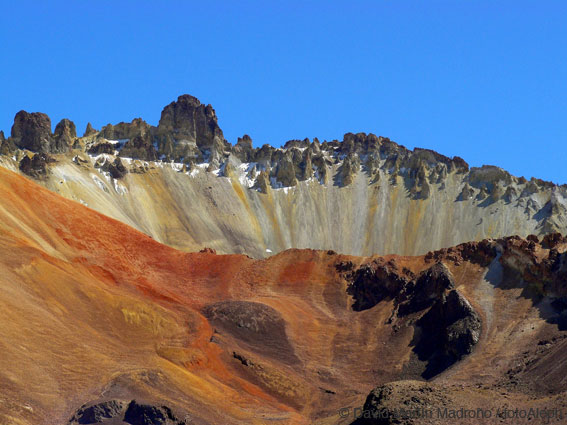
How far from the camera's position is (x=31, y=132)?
13638 centimetres

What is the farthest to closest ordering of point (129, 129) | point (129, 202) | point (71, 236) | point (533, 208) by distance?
point (129, 129), point (533, 208), point (129, 202), point (71, 236)

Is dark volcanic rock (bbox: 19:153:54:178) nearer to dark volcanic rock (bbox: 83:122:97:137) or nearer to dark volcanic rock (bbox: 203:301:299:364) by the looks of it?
dark volcanic rock (bbox: 83:122:97:137)

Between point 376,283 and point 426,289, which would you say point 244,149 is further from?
point 426,289

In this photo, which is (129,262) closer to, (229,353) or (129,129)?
(229,353)

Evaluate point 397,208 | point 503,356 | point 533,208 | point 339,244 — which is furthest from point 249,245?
point 503,356

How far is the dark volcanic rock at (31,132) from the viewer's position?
136 metres

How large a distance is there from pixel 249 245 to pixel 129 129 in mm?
39189

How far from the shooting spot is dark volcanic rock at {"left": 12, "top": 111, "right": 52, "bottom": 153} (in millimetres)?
135625

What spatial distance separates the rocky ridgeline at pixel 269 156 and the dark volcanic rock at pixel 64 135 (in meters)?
0.18

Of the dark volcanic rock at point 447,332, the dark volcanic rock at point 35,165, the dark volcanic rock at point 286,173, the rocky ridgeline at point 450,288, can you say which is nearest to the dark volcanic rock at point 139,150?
the dark volcanic rock at point 35,165

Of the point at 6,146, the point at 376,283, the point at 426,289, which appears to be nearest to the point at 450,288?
the point at 426,289

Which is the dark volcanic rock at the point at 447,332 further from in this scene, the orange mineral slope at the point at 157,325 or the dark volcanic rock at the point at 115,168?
the dark volcanic rock at the point at 115,168

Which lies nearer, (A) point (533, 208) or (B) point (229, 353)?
(B) point (229, 353)

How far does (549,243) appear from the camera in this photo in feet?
226
